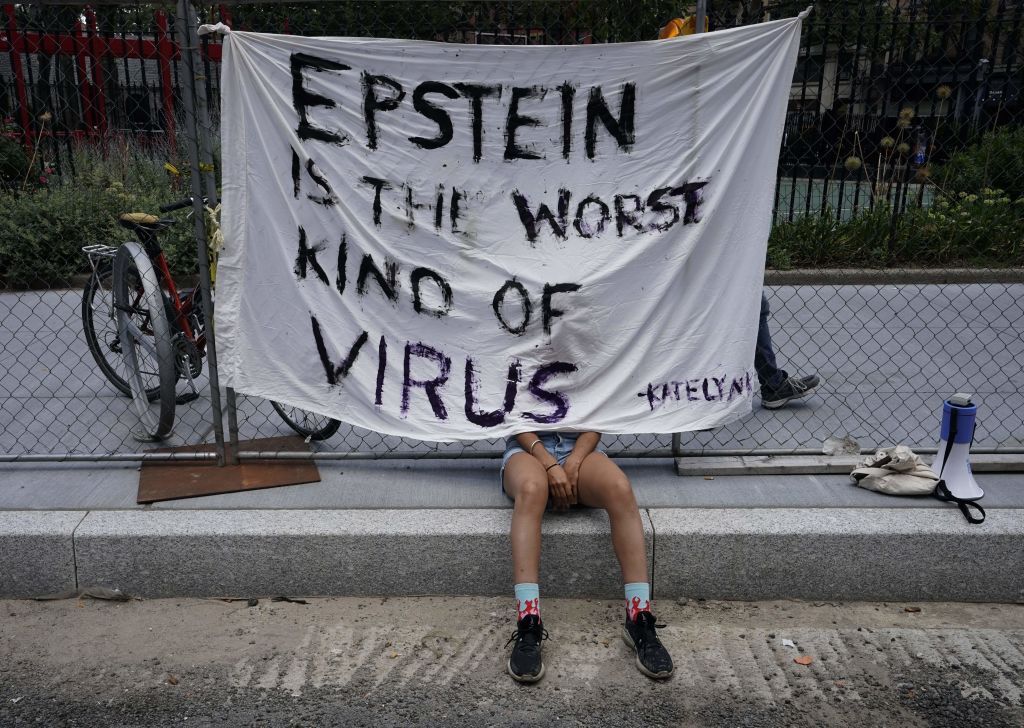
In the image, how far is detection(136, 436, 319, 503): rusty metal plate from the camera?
12.7ft

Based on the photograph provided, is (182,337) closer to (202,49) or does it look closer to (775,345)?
(202,49)

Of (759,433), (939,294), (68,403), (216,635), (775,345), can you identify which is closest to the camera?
(216,635)

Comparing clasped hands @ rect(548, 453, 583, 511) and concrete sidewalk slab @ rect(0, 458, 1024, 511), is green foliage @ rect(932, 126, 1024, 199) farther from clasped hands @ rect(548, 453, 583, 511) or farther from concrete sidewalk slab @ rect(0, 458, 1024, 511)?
clasped hands @ rect(548, 453, 583, 511)

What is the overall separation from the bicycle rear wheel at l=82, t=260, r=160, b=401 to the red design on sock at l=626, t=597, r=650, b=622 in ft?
10.3

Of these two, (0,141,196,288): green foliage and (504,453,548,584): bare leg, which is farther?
(0,141,196,288): green foliage

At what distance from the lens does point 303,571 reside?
3635 mm

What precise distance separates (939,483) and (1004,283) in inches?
203

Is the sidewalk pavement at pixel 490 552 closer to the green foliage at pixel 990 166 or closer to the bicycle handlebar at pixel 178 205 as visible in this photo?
the bicycle handlebar at pixel 178 205

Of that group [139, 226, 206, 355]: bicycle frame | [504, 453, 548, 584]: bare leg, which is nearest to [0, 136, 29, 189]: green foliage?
[139, 226, 206, 355]: bicycle frame

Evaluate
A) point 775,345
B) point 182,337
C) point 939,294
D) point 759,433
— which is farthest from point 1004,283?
point 182,337

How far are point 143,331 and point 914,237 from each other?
6.81m

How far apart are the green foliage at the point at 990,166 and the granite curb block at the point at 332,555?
6.39 metres

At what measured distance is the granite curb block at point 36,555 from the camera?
11.7 ft

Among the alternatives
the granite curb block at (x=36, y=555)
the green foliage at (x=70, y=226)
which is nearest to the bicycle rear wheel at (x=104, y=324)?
the granite curb block at (x=36, y=555)
